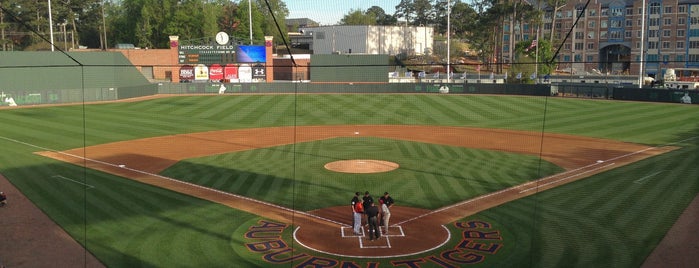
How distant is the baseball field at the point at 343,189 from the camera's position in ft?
45.8

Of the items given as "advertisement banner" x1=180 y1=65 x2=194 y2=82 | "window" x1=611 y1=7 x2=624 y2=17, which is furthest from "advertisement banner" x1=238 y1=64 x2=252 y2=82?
"window" x1=611 y1=7 x2=624 y2=17

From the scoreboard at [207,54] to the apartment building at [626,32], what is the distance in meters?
51.2

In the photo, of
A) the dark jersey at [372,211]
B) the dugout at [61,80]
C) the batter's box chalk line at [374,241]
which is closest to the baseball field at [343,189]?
the batter's box chalk line at [374,241]

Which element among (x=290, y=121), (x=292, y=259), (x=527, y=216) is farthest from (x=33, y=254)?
(x=290, y=121)

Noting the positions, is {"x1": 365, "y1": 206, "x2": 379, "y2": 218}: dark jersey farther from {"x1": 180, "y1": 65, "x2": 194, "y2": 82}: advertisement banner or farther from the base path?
{"x1": 180, "y1": 65, "x2": 194, "y2": 82}: advertisement banner

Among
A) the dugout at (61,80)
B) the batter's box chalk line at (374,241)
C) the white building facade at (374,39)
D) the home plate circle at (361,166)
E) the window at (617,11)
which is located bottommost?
the batter's box chalk line at (374,241)

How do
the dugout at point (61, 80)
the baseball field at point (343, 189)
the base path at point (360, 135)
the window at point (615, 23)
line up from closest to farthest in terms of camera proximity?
the baseball field at point (343, 189)
the base path at point (360, 135)
the dugout at point (61, 80)
the window at point (615, 23)

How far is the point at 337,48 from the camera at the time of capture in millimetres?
83500

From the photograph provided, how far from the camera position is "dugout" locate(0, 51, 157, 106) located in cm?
5019

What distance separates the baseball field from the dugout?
33.1ft

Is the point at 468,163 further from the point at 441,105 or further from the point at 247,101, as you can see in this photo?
the point at 247,101

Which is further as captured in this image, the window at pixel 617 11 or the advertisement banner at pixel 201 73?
the window at pixel 617 11

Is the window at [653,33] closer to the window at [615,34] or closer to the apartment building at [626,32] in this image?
the apartment building at [626,32]

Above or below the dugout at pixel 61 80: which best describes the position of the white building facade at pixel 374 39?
above
